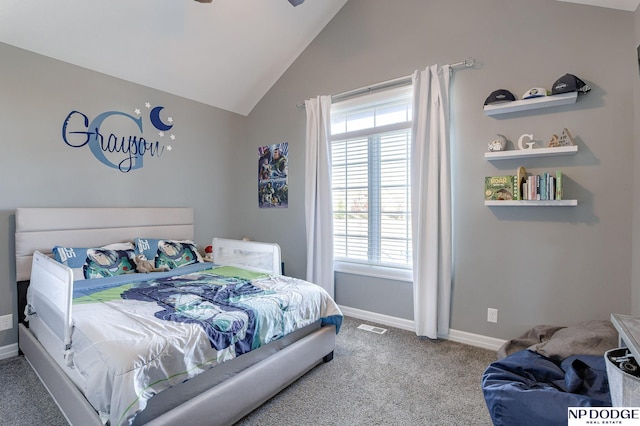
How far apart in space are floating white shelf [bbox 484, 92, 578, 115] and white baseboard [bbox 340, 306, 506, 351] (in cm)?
186

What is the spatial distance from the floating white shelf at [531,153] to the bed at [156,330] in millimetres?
1743

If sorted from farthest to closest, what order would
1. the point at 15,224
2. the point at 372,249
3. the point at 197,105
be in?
the point at 197,105 → the point at 372,249 → the point at 15,224

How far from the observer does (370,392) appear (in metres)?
2.12

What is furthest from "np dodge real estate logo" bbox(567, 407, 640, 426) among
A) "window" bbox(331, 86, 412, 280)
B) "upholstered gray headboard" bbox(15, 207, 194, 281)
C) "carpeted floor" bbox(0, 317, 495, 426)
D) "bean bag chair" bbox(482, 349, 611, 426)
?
"upholstered gray headboard" bbox(15, 207, 194, 281)

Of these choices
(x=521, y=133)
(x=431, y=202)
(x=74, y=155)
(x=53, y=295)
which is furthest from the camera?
(x=74, y=155)

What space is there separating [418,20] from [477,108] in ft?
3.47

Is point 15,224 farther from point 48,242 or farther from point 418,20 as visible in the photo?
point 418,20

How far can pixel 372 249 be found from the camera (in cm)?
347

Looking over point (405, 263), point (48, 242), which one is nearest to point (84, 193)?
point (48, 242)

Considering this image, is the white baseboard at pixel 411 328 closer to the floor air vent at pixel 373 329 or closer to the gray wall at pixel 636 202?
the floor air vent at pixel 373 329

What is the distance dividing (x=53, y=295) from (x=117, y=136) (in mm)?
1908

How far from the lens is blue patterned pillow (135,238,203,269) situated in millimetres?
3088

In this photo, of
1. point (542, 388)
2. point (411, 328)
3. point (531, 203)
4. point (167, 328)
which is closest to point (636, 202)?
point (531, 203)

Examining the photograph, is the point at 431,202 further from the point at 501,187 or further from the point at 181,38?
the point at 181,38
